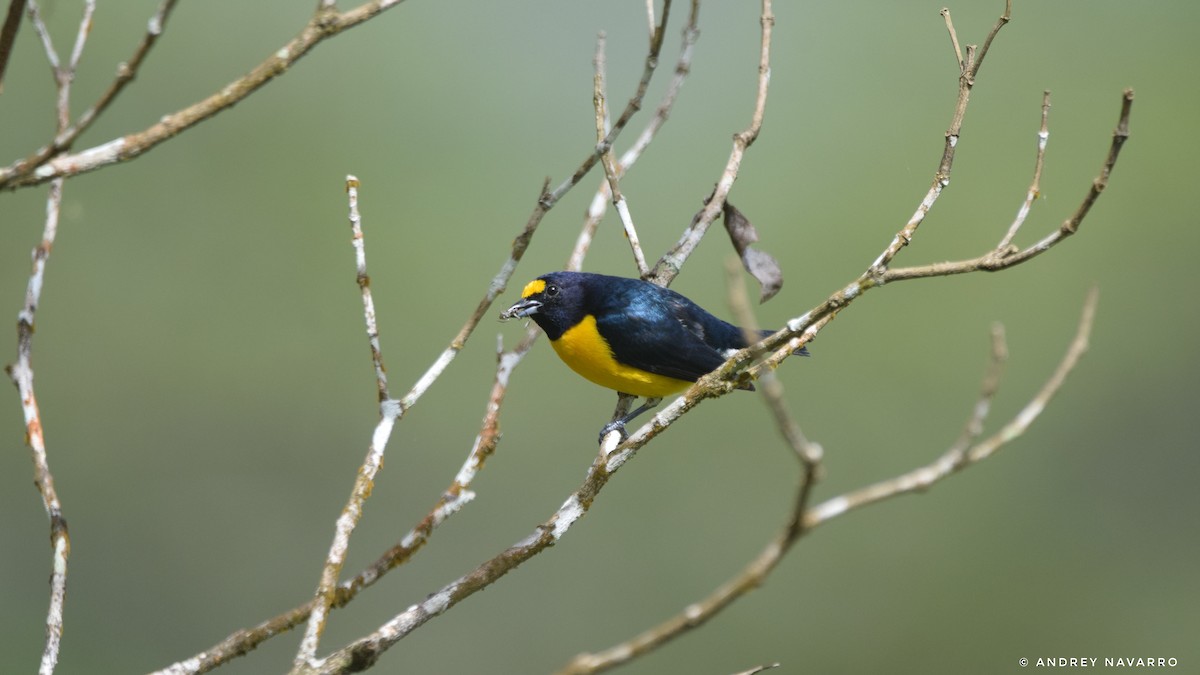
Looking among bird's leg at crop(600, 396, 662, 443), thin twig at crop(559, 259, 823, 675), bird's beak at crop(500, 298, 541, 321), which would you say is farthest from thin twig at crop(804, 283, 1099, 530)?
bird's beak at crop(500, 298, 541, 321)

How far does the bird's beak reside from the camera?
5886 millimetres

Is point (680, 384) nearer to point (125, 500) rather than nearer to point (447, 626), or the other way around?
point (447, 626)

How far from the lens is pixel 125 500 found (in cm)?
1220

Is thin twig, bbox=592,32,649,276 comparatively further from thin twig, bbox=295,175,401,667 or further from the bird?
thin twig, bbox=295,175,401,667

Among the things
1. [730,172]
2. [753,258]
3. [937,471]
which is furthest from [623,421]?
[937,471]

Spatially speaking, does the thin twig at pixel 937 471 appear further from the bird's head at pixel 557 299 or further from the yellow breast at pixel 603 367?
the bird's head at pixel 557 299

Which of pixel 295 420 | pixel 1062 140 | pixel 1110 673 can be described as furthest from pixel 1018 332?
pixel 295 420

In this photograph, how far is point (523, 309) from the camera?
5945mm

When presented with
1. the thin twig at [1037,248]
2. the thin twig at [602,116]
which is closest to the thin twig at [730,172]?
the thin twig at [602,116]

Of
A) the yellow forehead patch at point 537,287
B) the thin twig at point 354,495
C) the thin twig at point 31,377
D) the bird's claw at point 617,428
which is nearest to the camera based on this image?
the thin twig at point 354,495

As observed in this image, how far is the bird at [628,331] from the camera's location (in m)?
5.69

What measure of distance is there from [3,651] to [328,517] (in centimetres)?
318

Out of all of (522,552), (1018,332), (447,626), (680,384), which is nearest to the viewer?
(522,552)

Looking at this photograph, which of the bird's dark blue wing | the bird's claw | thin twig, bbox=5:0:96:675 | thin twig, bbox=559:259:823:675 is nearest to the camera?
thin twig, bbox=559:259:823:675
